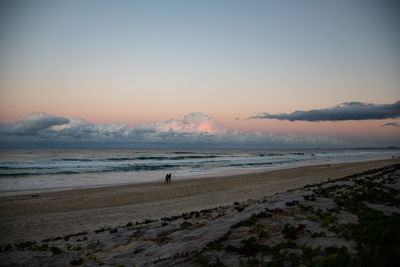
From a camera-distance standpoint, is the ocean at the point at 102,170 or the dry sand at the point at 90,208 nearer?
the dry sand at the point at 90,208

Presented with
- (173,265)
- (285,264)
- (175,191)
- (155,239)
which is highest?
(285,264)

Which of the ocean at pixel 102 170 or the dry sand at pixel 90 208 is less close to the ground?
the dry sand at pixel 90 208

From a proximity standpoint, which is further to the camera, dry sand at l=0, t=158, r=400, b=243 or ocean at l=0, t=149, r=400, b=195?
ocean at l=0, t=149, r=400, b=195

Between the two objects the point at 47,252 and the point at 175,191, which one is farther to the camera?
the point at 175,191

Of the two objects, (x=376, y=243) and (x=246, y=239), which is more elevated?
(x=376, y=243)

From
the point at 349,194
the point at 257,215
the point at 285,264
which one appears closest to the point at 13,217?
the point at 257,215

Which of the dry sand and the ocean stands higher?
the dry sand

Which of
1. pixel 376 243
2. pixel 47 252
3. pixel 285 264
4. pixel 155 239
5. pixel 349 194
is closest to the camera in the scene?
pixel 285 264

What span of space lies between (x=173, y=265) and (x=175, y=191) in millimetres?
16614

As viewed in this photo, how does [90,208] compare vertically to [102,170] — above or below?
above

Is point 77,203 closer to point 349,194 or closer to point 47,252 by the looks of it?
point 47,252

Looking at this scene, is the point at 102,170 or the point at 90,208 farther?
the point at 102,170

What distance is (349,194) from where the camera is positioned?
10.3m

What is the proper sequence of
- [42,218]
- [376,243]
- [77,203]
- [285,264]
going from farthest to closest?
1. [77,203]
2. [42,218]
3. [376,243]
4. [285,264]
